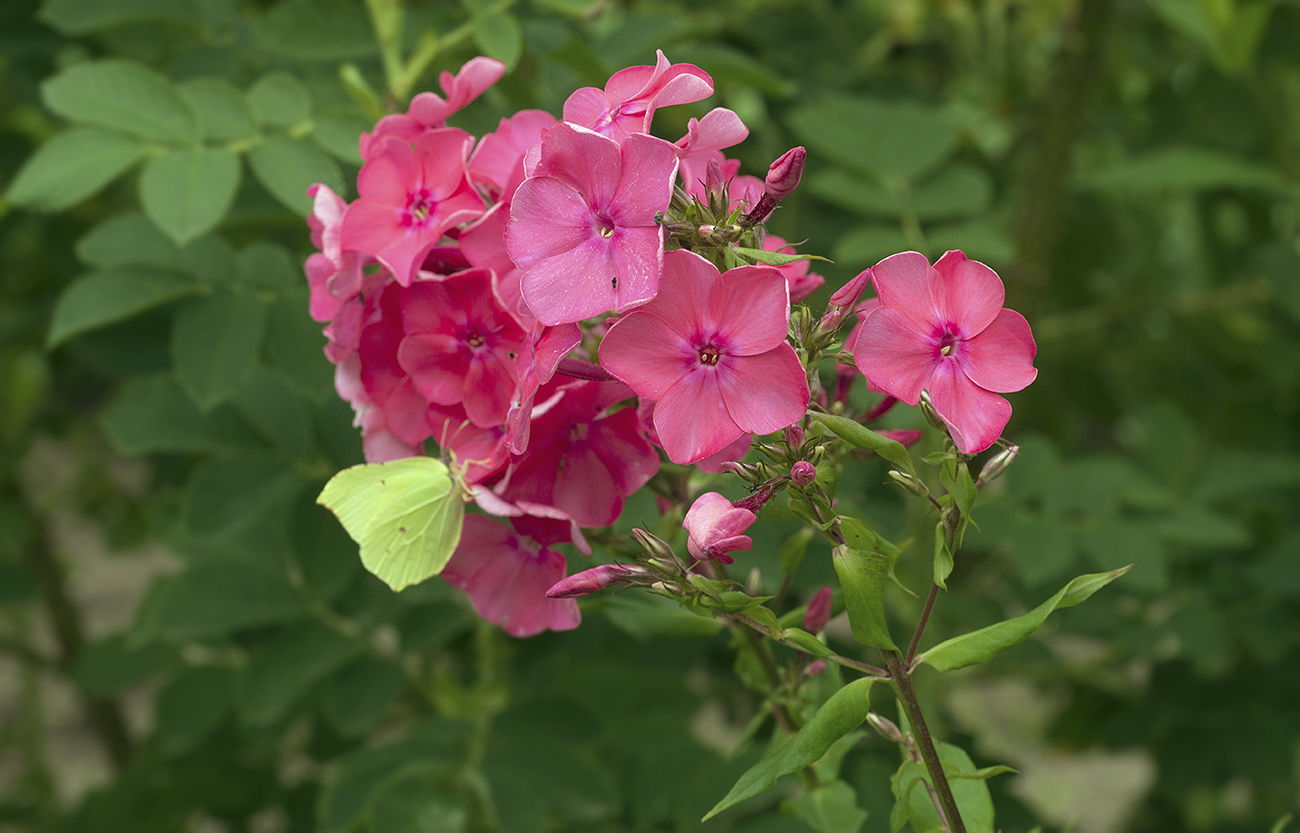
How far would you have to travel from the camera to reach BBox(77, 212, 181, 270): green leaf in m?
1.08

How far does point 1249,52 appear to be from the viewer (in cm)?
149

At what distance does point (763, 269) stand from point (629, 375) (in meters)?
0.09

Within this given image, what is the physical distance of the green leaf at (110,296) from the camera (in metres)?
1.04

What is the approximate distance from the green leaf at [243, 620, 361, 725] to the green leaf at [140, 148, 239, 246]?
541 mm

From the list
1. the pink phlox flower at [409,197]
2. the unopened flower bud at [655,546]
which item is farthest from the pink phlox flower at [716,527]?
the pink phlox flower at [409,197]

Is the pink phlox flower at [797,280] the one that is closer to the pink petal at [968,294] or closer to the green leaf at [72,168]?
the pink petal at [968,294]

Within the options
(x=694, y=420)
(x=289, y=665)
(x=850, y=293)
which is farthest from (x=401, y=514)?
(x=289, y=665)

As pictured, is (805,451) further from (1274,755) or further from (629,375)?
(1274,755)

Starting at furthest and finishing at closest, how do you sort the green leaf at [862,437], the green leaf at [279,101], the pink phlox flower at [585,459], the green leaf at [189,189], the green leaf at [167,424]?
the green leaf at [167,424] → the green leaf at [279,101] → the green leaf at [189,189] → the pink phlox flower at [585,459] → the green leaf at [862,437]

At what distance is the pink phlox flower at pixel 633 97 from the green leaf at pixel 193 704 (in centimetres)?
111

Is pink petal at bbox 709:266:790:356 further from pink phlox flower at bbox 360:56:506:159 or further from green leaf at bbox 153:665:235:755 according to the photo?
green leaf at bbox 153:665:235:755

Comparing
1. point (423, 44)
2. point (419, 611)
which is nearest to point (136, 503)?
point (419, 611)

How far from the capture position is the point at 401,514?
65 centimetres

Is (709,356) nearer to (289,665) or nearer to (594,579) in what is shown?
(594,579)
